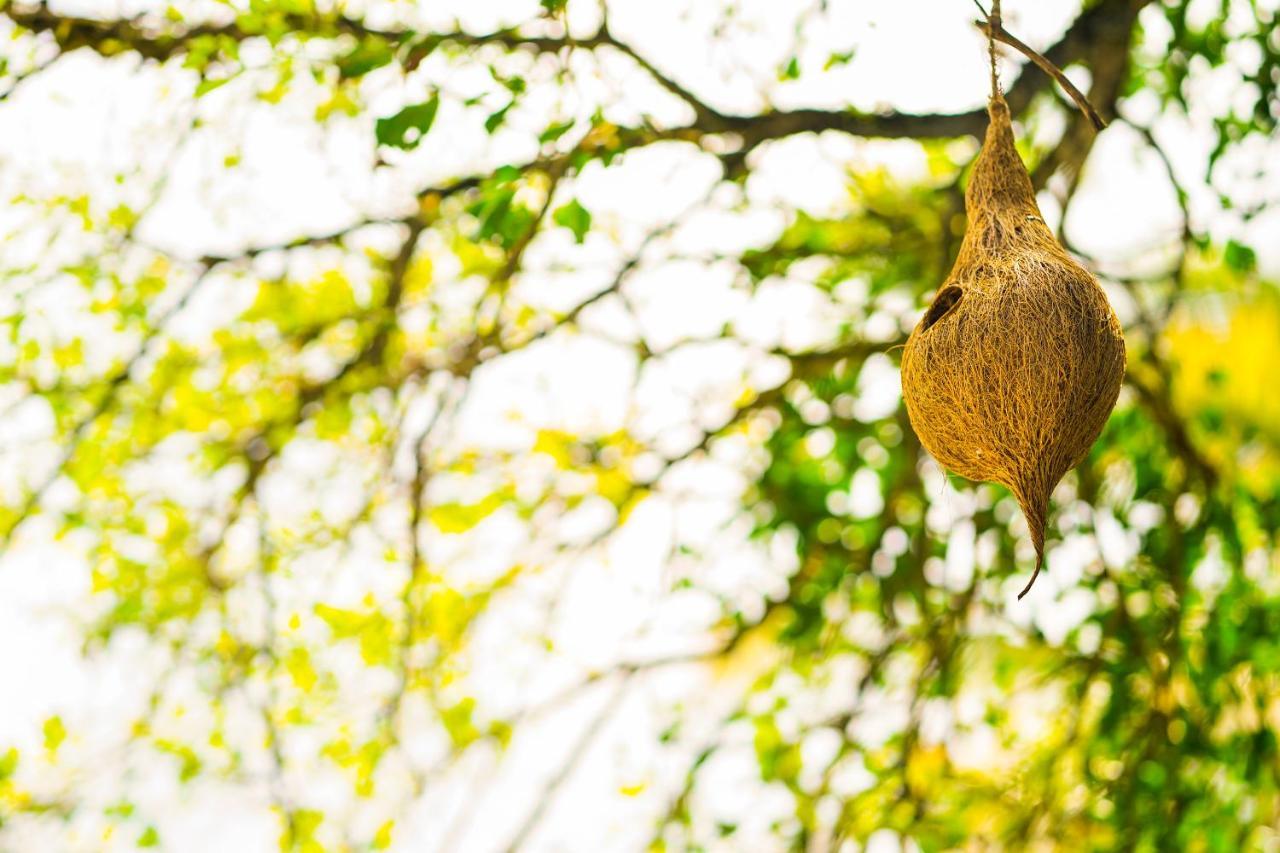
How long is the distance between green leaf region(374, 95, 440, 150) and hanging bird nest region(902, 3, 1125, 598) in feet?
2.01

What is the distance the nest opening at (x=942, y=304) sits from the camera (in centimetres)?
122

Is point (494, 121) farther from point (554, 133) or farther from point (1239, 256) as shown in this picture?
point (1239, 256)

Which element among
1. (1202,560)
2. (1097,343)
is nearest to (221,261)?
(1097,343)

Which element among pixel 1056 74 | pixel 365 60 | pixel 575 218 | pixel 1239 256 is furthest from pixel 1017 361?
pixel 1239 256

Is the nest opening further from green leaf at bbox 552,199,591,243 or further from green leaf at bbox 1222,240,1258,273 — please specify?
green leaf at bbox 1222,240,1258,273

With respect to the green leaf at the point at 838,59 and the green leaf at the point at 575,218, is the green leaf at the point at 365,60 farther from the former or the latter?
the green leaf at the point at 838,59

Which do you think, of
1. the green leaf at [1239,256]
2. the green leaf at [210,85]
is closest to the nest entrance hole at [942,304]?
the green leaf at [210,85]

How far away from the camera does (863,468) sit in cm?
256

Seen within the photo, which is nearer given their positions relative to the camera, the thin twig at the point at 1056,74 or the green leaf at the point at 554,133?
the thin twig at the point at 1056,74

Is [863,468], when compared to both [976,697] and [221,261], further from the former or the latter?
[221,261]

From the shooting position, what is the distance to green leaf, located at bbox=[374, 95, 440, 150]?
144 cm

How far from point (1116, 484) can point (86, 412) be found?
1963 millimetres

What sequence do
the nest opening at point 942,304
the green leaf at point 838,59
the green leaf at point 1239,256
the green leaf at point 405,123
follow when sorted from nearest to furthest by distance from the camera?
the nest opening at point 942,304, the green leaf at point 405,123, the green leaf at point 838,59, the green leaf at point 1239,256

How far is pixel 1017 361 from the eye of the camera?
1.13 m
